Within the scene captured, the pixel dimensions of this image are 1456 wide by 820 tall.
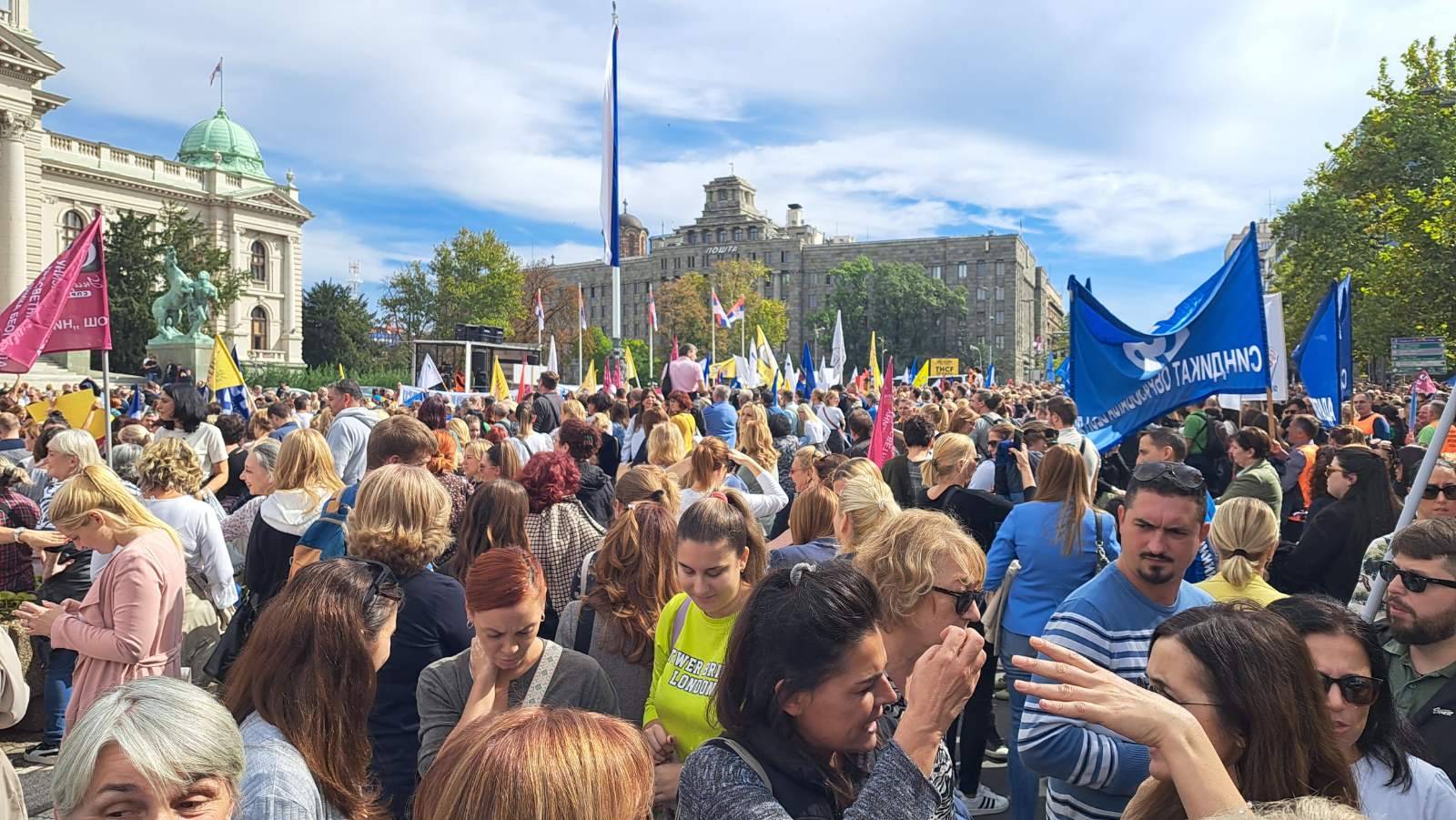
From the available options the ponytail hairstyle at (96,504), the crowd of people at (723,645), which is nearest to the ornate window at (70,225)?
the crowd of people at (723,645)

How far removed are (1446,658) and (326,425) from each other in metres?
8.57

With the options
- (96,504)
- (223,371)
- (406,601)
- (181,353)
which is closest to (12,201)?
(181,353)

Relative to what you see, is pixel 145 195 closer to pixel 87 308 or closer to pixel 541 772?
pixel 87 308

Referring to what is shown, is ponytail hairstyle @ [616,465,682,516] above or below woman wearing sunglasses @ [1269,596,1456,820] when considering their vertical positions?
above

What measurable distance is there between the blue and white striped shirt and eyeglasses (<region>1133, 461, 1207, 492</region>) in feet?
1.05

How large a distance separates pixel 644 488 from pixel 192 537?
2335mm

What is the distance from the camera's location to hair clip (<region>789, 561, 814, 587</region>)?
2.20 metres

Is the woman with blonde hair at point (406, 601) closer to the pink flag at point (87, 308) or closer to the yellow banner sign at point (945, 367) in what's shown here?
the pink flag at point (87, 308)

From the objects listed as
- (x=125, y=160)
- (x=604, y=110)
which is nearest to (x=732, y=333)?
(x=125, y=160)

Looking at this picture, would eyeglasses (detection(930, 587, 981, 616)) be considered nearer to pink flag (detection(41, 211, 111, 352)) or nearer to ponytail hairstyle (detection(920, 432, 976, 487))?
ponytail hairstyle (detection(920, 432, 976, 487))

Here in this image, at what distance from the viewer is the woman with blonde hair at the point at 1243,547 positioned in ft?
12.9

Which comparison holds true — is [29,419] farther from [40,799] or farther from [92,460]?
[40,799]

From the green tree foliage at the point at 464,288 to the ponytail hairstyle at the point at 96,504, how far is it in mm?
67802

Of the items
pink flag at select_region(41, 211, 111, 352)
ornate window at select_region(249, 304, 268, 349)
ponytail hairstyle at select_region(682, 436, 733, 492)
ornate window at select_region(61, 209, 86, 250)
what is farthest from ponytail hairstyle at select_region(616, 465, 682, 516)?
→ ornate window at select_region(249, 304, 268, 349)
